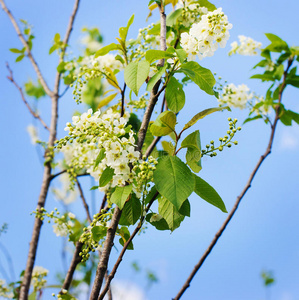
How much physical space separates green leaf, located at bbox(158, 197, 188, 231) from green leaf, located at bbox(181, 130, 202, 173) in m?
0.16

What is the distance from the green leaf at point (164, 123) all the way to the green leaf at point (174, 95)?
0.15 metres

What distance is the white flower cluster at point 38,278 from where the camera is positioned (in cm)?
244

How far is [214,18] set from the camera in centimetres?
140

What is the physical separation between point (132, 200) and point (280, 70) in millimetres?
2164

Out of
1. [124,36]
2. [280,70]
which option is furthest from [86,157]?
[280,70]

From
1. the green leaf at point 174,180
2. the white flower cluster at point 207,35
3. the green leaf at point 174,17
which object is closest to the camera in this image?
the green leaf at point 174,180

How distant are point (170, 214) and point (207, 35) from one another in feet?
2.47

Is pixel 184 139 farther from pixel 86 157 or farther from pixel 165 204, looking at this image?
pixel 86 157

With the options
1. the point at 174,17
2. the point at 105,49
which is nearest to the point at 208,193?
the point at 105,49

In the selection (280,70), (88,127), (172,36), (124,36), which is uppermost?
(280,70)

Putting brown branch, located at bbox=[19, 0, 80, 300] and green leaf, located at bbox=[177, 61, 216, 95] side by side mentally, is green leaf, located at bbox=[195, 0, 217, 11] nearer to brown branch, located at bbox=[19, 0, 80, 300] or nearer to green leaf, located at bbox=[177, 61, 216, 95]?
green leaf, located at bbox=[177, 61, 216, 95]

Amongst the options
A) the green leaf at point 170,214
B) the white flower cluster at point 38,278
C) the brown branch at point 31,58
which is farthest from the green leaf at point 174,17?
the white flower cluster at point 38,278

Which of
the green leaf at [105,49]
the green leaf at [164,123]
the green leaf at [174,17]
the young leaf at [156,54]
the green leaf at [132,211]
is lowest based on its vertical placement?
the green leaf at [132,211]

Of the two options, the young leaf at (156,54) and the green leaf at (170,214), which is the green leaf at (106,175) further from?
the young leaf at (156,54)
